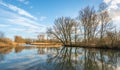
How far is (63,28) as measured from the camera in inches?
2040

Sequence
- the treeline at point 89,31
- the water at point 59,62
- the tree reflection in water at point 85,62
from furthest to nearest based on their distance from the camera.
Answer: the treeline at point 89,31 → the tree reflection in water at point 85,62 → the water at point 59,62

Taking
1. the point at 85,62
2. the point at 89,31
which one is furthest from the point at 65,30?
the point at 85,62

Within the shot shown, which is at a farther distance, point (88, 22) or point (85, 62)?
point (88, 22)

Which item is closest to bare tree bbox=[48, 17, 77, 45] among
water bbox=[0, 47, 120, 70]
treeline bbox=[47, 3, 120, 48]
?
treeline bbox=[47, 3, 120, 48]

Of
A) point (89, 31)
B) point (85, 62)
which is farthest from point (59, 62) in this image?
point (89, 31)

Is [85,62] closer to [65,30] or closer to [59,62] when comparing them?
[59,62]

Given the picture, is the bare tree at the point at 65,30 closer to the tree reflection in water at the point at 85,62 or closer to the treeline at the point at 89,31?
the treeline at the point at 89,31

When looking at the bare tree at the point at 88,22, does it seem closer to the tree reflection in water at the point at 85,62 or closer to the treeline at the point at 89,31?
the treeline at the point at 89,31

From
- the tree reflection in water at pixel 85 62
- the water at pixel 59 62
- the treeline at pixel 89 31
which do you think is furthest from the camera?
the treeline at pixel 89 31

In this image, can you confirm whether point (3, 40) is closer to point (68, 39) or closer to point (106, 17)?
point (68, 39)

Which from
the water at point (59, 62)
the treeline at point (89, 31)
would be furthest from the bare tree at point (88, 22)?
the water at point (59, 62)

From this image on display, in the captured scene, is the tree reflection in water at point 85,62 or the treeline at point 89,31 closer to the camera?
the tree reflection in water at point 85,62

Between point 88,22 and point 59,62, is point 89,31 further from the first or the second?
point 59,62

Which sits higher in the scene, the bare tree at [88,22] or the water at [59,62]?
the bare tree at [88,22]
